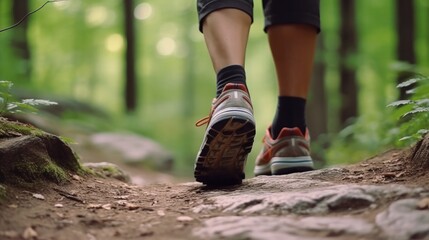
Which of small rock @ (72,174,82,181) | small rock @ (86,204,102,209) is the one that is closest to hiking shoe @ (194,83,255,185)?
small rock @ (86,204,102,209)

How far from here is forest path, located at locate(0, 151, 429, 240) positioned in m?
1.50

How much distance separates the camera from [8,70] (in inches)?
293

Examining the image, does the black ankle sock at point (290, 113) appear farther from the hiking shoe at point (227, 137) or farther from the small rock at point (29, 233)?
the small rock at point (29, 233)

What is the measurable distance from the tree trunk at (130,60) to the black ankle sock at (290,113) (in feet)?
31.9

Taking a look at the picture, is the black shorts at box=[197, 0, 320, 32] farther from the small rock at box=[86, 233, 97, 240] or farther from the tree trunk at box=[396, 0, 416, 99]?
the tree trunk at box=[396, 0, 416, 99]

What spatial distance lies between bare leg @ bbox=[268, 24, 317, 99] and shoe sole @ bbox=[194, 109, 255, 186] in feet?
1.81


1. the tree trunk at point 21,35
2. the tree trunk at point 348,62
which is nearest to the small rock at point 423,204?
the tree trunk at point 348,62

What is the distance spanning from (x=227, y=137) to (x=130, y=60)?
10211mm

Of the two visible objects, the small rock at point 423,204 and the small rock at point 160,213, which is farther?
the small rock at point 160,213

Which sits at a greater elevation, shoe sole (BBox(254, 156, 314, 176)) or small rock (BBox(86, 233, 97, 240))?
shoe sole (BBox(254, 156, 314, 176))

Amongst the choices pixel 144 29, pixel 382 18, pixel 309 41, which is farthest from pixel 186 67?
pixel 309 41

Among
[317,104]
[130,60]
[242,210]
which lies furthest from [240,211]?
[130,60]

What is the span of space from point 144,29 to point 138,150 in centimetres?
1349

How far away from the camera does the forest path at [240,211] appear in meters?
1.50
